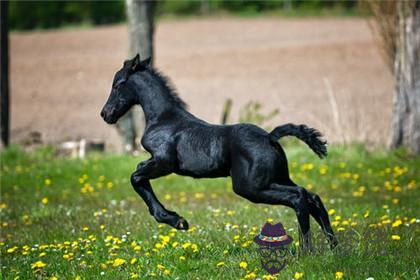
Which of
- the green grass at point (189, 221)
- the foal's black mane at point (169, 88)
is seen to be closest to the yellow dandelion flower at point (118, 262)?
the green grass at point (189, 221)

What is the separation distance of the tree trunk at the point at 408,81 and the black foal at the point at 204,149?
6840 mm

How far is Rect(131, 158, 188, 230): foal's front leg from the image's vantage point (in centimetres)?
672

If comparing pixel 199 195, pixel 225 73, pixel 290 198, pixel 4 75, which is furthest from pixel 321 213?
pixel 225 73

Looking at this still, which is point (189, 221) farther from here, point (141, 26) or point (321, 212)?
point (141, 26)

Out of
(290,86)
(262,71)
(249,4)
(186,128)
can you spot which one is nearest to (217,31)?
(249,4)

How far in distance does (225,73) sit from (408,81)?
12571 millimetres

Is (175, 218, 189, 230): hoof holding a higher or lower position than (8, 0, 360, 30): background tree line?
higher

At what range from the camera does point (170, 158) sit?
674 centimetres

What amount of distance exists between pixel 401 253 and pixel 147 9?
9138mm

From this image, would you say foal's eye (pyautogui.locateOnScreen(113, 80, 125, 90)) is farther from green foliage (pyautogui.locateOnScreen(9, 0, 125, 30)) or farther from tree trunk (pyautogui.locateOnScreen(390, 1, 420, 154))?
green foliage (pyautogui.locateOnScreen(9, 0, 125, 30))

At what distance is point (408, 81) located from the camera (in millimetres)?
13242

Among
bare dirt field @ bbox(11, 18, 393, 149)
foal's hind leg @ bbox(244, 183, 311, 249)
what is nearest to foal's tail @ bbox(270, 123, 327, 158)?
foal's hind leg @ bbox(244, 183, 311, 249)

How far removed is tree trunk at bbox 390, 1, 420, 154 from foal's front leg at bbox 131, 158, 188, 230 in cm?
716

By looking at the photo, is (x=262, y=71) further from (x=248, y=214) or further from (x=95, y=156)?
(x=248, y=214)
